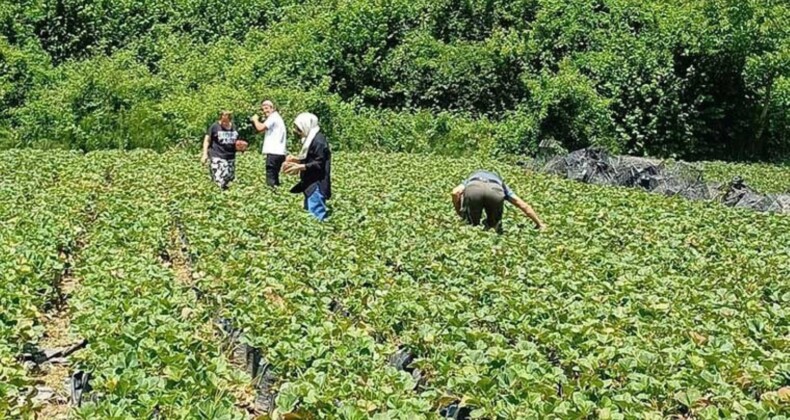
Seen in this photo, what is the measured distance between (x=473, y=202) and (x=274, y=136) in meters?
3.76

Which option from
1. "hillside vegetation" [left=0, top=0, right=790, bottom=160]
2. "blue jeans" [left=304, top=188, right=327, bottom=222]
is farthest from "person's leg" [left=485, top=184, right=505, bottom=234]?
"hillside vegetation" [left=0, top=0, right=790, bottom=160]

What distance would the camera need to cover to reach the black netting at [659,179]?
13.2 m

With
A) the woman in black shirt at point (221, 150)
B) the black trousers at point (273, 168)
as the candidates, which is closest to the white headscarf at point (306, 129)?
the black trousers at point (273, 168)

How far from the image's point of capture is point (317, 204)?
9.50 m

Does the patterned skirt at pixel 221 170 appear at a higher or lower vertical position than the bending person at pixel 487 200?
lower

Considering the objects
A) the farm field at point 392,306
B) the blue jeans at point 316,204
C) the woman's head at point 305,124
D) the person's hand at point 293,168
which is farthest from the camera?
the woman's head at point 305,124

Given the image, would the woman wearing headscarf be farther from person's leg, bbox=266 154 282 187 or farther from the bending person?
person's leg, bbox=266 154 282 187

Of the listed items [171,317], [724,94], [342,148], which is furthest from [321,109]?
[171,317]

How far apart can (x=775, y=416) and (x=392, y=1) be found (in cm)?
2570

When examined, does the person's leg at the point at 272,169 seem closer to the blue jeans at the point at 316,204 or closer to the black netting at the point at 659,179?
the blue jeans at the point at 316,204

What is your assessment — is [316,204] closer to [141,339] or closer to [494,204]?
[494,204]

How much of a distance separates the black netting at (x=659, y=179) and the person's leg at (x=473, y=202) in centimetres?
553

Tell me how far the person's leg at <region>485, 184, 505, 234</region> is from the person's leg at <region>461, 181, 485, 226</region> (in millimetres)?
71

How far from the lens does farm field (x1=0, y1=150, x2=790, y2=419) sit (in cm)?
395
